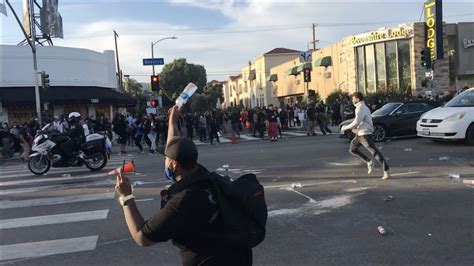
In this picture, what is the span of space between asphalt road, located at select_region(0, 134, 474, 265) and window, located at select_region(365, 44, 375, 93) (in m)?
25.9

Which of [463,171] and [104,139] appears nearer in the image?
[463,171]

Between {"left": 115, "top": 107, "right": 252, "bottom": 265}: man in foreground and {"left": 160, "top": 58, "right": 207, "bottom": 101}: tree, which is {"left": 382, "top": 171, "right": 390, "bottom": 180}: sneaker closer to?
{"left": 115, "top": 107, "right": 252, "bottom": 265}: man in foreground

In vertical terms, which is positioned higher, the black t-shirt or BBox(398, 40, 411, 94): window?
BBox(398, 40, 411, 94): window

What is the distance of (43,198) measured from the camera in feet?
31.3

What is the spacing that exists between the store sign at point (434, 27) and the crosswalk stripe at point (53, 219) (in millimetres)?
30666

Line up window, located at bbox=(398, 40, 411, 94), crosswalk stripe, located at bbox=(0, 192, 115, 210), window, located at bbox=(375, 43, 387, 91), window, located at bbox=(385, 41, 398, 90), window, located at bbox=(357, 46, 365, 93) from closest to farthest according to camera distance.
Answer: crosswalk stripe, located at bbox=(0, 192, 115, 210), window, located at bbox=(398, 40, 411, 94), window, located at bbox=(385, 41, 398, 90), window, located at bbox=(375, 43, 387, 91), window, located at bbox=(357, 46, 365, 93)

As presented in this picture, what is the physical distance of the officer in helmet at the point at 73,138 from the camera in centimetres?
1291

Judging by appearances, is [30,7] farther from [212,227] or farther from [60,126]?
[212,227]

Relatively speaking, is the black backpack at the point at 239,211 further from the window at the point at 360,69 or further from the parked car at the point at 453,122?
the window at the point at 360,69

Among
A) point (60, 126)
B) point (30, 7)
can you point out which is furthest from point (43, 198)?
point (30, 7)

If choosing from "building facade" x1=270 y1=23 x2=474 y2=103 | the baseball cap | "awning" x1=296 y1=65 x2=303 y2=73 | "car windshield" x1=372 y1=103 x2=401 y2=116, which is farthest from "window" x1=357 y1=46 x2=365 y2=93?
the baseball cap

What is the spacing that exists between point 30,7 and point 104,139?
52.2 ft

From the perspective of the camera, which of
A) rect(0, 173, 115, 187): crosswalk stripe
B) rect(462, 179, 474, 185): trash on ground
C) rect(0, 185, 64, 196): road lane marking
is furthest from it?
rect(0, 173, 115, 187): crosswalk stripe

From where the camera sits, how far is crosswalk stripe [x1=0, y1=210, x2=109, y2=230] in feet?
24.6
